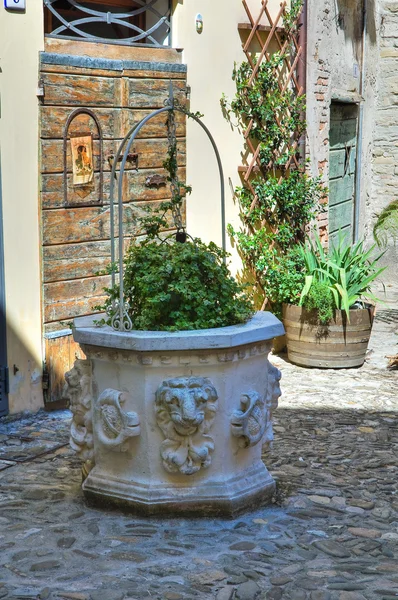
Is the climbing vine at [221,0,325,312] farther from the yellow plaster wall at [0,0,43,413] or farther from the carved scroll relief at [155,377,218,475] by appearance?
the carved scroll relief at [155,377,218,475]

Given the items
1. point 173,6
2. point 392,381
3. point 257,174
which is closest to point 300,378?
point 392,381

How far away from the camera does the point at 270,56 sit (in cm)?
739

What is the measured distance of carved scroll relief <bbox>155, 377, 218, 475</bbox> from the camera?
13.0 feet

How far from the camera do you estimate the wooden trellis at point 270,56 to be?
7.19m

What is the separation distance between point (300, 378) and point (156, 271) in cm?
299

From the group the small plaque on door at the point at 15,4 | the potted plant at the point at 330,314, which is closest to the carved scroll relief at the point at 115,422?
the small plaque on door at the point at 15,4

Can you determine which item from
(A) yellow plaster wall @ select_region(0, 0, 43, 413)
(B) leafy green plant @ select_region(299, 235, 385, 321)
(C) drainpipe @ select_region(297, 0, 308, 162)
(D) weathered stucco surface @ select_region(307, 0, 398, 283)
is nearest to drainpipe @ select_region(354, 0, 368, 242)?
(D) weathered stucco surface @ select_region(307, 0, 398, 283)

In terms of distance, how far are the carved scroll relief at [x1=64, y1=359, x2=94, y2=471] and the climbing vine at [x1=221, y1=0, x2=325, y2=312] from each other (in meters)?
3.18

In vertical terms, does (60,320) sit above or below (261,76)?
below

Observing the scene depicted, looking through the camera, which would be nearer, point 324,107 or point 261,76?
point 261,76

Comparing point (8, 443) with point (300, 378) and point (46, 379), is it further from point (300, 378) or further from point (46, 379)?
point (300, 378)

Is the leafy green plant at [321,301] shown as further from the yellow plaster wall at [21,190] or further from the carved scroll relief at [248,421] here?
the carved scroll relief at [248,421]

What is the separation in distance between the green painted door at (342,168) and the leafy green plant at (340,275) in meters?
1.69

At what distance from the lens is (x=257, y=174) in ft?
24.5
